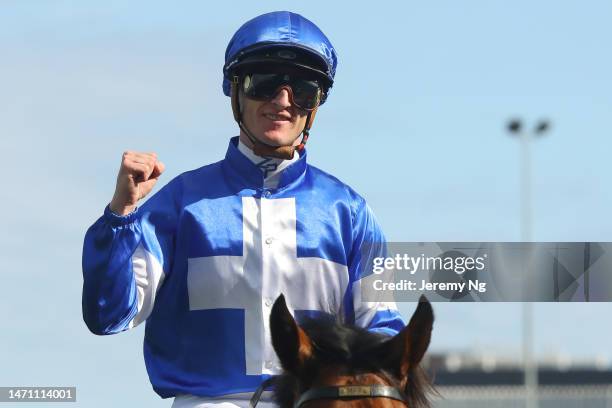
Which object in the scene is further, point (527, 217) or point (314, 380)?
point (527, 217)

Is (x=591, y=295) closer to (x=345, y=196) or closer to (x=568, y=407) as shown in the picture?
(x=345, y=196)

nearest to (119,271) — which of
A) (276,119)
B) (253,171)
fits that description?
(253,171)

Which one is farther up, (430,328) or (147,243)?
(147,243)

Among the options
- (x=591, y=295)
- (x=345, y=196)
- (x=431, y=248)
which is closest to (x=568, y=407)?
(x=591, y=295)

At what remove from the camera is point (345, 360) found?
4.96 metres

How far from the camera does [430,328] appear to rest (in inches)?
194

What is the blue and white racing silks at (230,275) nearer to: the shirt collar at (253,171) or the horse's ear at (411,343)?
the shirt collar at (253,171)

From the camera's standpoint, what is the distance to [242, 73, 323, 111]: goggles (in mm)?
6285

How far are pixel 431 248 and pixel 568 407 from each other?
1748 inches

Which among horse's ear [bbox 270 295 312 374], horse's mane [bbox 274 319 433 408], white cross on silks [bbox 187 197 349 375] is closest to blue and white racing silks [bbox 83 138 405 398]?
white cross on silks [bbox 187 197 349 375]

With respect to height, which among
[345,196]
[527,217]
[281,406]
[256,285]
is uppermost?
[527,217]

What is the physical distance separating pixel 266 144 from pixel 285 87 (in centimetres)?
25

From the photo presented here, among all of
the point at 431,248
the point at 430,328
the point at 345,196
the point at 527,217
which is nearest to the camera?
the point at 430,328

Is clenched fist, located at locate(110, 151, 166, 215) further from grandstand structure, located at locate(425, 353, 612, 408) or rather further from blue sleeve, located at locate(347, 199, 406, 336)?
grandstand structure, located at locate(425, 353, 612, 408)
